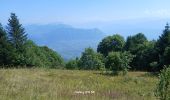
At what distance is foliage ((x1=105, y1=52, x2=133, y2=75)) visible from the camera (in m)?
40.1

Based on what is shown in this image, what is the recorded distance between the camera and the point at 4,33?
67.6 m

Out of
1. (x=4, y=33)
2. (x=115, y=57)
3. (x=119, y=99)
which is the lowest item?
(x=119, y=99)

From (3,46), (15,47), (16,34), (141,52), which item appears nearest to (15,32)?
(16,34)

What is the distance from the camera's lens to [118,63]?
41031 mm

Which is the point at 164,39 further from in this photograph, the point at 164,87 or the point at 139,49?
the point at 164,87

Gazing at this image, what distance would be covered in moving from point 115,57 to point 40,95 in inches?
1290

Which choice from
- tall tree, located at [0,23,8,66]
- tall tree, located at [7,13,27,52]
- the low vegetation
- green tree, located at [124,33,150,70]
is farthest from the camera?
tall tree, located at [7,13,27,52]

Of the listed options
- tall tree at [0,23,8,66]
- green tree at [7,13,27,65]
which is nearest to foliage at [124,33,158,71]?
green tree at [7,13,27,65]

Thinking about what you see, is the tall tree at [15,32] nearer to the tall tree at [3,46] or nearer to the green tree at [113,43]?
the tall tree at [3,46]

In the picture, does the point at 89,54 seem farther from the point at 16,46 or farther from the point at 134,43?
the point at 16,46

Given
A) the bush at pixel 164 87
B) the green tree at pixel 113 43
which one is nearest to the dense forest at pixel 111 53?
the green tree at pixel 113 43

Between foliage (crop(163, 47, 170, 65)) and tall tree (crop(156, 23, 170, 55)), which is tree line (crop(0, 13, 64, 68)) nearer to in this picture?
foliage (crop(163, 47, 170, 65))

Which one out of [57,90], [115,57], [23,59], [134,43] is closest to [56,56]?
[134,43]

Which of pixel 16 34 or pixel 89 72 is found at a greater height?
pixel 16 34
